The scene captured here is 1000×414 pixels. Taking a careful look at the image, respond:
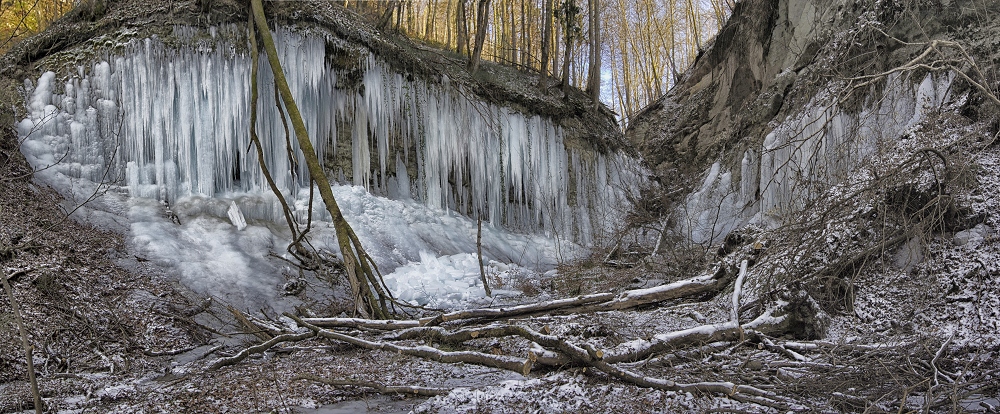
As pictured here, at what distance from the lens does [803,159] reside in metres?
9.52

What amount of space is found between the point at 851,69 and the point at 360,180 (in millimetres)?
7612

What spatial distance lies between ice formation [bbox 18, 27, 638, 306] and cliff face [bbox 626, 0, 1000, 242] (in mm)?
2713

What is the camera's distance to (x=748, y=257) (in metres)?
5.89

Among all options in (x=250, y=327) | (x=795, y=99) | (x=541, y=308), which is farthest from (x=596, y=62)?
(x=250, y=327)

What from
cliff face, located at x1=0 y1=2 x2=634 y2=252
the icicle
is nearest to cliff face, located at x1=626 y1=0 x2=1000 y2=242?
cliff face, located at x1=0 y1=2 x2=634 y2=252

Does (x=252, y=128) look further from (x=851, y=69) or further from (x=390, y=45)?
(x=851, y=69)

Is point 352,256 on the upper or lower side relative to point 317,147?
lower

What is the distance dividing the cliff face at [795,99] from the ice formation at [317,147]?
271 cm

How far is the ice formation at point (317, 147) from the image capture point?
30.1ft

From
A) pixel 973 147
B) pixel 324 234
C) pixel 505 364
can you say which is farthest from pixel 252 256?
pixel 973 147

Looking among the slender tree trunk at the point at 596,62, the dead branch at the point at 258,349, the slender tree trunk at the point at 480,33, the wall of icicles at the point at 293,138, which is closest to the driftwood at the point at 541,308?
the dead branch at the point at 258,349

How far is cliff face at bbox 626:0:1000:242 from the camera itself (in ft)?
21.4

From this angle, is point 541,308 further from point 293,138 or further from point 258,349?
point 293,138

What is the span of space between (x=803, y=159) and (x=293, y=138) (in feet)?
24.4
